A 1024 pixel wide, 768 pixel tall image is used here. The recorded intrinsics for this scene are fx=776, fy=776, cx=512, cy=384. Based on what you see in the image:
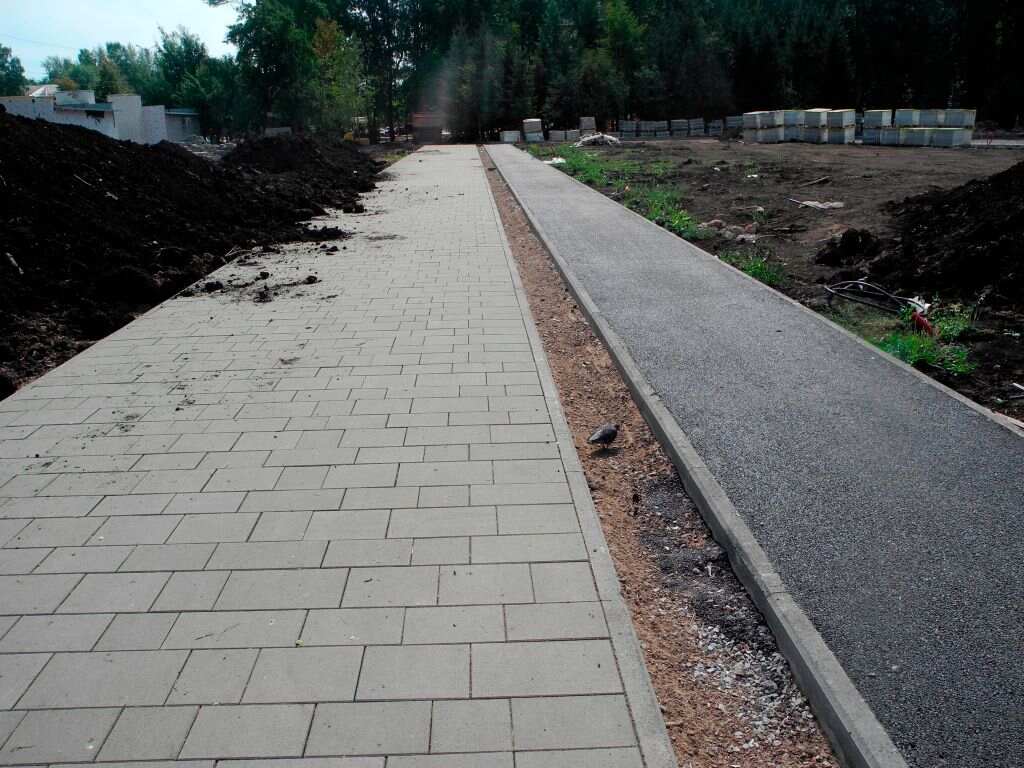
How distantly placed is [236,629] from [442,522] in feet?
4.09

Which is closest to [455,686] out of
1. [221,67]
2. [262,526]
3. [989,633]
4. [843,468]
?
[262,526]

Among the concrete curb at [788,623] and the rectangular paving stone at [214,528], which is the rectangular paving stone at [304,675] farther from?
the concrete curb at [788,623]

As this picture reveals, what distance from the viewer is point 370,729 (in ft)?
9.43

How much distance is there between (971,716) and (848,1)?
246ft

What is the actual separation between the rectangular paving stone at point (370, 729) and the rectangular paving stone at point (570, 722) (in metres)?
0.36

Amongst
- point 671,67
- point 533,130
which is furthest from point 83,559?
point 671,67

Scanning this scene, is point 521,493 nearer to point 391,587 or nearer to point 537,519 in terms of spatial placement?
point 537,519

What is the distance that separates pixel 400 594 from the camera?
368cm

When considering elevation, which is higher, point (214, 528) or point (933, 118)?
point (933, 118)

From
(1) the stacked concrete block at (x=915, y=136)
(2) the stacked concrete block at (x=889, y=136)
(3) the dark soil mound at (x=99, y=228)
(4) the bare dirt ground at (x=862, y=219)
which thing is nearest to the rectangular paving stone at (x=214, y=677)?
(3) the dark soil mound at (x=99, y=228)

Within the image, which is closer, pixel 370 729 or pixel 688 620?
pixel 370 729

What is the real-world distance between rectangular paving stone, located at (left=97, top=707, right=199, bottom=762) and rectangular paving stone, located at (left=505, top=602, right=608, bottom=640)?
1335 mm

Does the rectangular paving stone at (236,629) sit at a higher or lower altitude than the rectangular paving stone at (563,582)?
lower

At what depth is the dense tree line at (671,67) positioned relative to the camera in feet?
160
